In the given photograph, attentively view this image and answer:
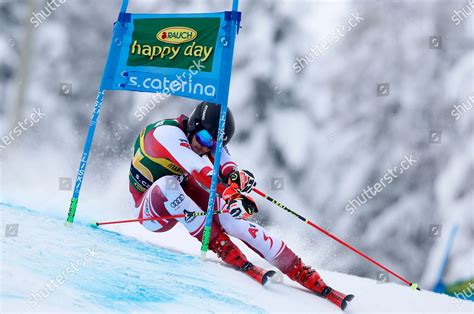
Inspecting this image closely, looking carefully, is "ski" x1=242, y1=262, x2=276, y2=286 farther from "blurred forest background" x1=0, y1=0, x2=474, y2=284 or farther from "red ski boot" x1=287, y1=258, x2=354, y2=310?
"blurred forest background" x1=0, y1=0, x2=474, y2=284

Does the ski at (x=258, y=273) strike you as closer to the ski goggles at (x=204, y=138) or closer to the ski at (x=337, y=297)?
the ski at (x=337, y=297)

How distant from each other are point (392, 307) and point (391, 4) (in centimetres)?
495

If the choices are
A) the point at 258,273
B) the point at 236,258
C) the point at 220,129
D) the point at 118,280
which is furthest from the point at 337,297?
the point at 118,280

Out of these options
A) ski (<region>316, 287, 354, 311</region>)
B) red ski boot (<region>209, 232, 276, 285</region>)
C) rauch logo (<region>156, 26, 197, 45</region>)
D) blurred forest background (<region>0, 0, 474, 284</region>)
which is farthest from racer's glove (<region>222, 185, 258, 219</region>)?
blurred forest background (<region>0, 0, 474, 284</region>)

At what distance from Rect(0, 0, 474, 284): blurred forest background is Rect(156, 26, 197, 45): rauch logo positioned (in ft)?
8.87

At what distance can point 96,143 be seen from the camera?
6.68 m

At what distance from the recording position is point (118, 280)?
2416 mm

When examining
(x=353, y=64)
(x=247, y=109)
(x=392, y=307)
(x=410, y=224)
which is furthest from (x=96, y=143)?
(x=392, y=307)

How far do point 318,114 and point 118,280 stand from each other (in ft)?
16.5

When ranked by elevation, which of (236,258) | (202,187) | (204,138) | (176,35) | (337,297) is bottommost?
(337,297)

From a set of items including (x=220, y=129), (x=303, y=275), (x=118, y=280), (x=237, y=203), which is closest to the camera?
(x=118, y=280)

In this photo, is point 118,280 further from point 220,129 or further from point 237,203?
point 220,129

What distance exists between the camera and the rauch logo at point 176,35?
3338 mm

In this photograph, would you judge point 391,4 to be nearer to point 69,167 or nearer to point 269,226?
point 269,226
